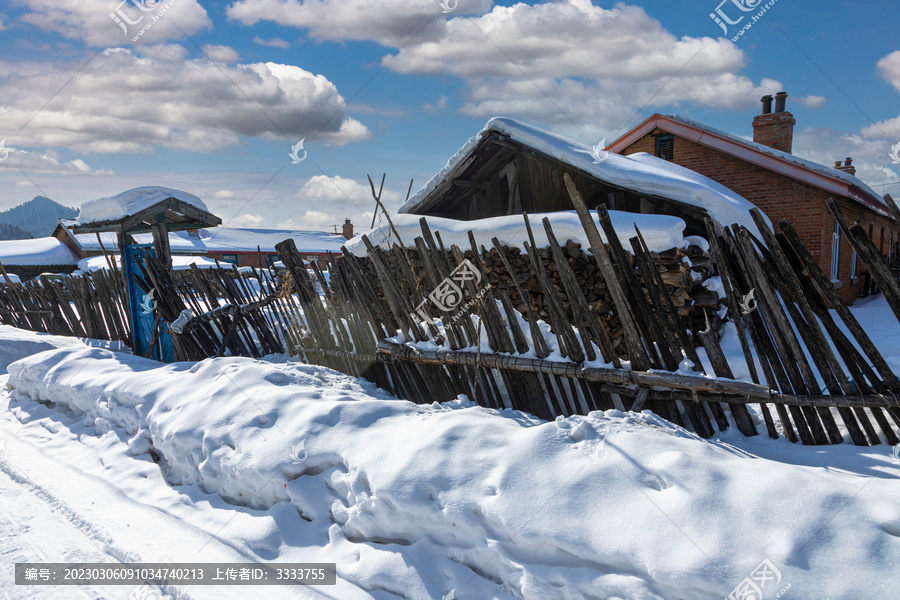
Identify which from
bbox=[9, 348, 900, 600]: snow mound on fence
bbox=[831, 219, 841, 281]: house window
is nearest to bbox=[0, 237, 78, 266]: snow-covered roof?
bbox=[9, 348, 900, 600]: snow mound on fence

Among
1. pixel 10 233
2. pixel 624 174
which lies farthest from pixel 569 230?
pixel 10 233

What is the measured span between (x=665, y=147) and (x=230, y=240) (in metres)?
34.8

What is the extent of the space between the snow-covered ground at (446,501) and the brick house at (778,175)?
32.1 feet

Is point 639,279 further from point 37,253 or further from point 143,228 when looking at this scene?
point 37,253

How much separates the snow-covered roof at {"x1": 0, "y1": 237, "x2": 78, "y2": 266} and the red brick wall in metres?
34.8

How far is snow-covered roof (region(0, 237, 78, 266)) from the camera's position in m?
28.9

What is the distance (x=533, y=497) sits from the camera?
7.23 ft

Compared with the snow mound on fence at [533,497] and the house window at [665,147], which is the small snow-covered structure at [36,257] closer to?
the house window at [665,147]

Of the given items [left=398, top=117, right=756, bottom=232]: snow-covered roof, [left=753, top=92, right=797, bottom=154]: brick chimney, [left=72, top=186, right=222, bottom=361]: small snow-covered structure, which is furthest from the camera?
[left=753, top=92, right=797, bottom=154]: brick chimney

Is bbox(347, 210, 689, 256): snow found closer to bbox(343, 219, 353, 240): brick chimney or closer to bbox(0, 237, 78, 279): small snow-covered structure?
bbox(0, 237, 78, 279): small snow-covered structure

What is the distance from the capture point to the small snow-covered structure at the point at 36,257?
95.1 ft

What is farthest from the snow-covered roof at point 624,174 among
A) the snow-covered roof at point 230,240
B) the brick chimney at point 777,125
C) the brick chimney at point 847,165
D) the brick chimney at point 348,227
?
the brick chimney at point 348,227

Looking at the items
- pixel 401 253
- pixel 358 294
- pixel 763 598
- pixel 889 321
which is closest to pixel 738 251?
pixel 763 598

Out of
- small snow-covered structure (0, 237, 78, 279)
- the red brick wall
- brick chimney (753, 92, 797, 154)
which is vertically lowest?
small snow-covered structure (0, 237, 78, 279)
